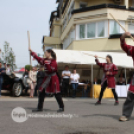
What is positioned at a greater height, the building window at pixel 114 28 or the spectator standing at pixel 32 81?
the building window at pixel 114 28

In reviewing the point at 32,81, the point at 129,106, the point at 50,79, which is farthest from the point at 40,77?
the point at 129,106

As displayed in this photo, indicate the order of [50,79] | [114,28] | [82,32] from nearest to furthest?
1. [50,79]
2. [114,28]
3. [82,32]

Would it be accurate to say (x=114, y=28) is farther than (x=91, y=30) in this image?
No

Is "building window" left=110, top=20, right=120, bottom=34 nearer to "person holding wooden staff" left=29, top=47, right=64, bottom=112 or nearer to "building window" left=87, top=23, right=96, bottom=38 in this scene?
"building window" left=87, top=23, right=96, bottom=38

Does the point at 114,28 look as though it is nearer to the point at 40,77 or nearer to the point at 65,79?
the point at 65,79

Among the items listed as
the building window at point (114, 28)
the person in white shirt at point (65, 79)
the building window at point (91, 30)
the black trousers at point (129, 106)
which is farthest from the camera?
the building window at point (91, 30)

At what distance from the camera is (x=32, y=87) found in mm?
14117

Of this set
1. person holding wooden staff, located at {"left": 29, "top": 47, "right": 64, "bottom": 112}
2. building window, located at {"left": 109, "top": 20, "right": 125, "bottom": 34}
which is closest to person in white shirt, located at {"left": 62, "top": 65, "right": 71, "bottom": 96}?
person holding wooden staff, located at {"left": 29, "top": 47, "right": 64, "bottom": 112}

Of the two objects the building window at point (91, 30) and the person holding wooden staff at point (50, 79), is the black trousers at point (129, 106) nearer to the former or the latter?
the person holding wooden staff at point (50, 79)

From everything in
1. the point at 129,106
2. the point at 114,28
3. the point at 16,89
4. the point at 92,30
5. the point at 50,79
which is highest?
the point at 114,28

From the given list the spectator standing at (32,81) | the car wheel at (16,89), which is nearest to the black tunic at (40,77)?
the spectator standing at (32,81)

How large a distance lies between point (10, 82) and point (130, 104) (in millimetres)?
9115

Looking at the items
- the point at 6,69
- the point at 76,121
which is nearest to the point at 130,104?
the point at 76,121

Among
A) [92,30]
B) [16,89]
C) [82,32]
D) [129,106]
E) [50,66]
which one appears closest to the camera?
[129,106]
